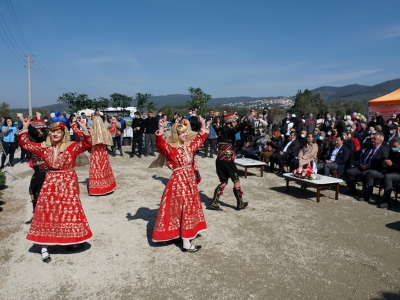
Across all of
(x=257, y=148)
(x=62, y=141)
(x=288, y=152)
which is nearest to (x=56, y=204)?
(x=62, y=141)

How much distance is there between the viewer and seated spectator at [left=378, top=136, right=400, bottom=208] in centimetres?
716

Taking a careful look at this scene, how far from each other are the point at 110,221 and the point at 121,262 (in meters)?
1.81

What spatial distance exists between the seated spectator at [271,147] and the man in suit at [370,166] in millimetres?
3560

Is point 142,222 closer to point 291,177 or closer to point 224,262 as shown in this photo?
point 224,262

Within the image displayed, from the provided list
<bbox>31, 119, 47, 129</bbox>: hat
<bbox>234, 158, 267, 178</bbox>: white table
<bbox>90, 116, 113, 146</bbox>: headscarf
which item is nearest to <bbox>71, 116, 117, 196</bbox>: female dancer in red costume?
<bbox>90, 116, 113, 146</bbox>: headscarf

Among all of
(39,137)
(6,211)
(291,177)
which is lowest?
(6,211)

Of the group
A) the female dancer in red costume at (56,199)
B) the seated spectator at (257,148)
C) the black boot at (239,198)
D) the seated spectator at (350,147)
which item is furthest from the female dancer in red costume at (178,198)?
the seated spectator at (257,148)

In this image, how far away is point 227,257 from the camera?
185 inches

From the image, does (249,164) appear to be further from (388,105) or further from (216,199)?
(388,105)

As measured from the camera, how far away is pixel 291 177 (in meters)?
8.26

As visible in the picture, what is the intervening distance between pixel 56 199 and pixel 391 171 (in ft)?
22.9

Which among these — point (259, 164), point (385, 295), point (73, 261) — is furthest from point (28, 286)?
point (259, 164)

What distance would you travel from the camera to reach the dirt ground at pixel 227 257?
3.84 metres

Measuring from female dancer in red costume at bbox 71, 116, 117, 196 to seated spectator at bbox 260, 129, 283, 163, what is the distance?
5.78 metres
